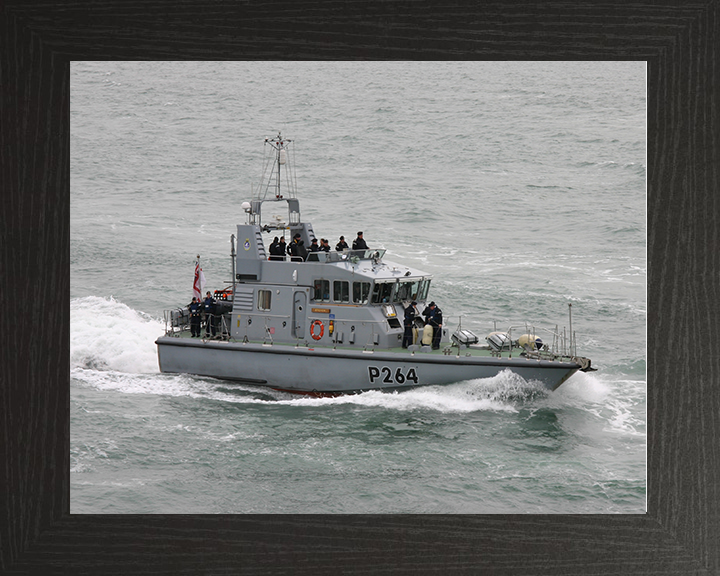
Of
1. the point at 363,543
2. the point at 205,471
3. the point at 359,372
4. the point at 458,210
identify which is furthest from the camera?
the point at 458,210

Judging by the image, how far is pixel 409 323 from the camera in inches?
510

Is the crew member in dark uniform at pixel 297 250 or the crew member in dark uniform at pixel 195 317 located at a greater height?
the crew member in dark uniform at pixel 297 250

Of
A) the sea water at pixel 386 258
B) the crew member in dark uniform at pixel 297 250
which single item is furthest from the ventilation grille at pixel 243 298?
the sea water at pixel 386 258

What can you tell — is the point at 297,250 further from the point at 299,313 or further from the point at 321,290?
the point at 299,313

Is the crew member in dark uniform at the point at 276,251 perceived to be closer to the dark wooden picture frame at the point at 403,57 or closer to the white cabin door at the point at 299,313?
the white cabin door at the point at 299,313

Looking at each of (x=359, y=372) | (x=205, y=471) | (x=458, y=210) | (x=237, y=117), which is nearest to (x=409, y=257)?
(x=458, y=210)

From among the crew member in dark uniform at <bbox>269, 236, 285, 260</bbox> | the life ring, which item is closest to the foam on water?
the crew member in dark uniform at <bbox>269, 236, 285, 260</bbox>

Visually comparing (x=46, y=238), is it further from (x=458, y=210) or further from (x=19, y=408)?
(x=458, y=210)

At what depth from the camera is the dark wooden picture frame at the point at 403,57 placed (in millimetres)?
5965

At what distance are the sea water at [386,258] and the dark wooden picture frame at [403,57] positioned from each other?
12.7 inches

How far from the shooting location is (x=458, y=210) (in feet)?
64.1

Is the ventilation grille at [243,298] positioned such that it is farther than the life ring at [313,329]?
Yes

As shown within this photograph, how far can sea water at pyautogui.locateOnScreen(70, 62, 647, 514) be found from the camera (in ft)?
27.8

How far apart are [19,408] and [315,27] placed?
303 cm
